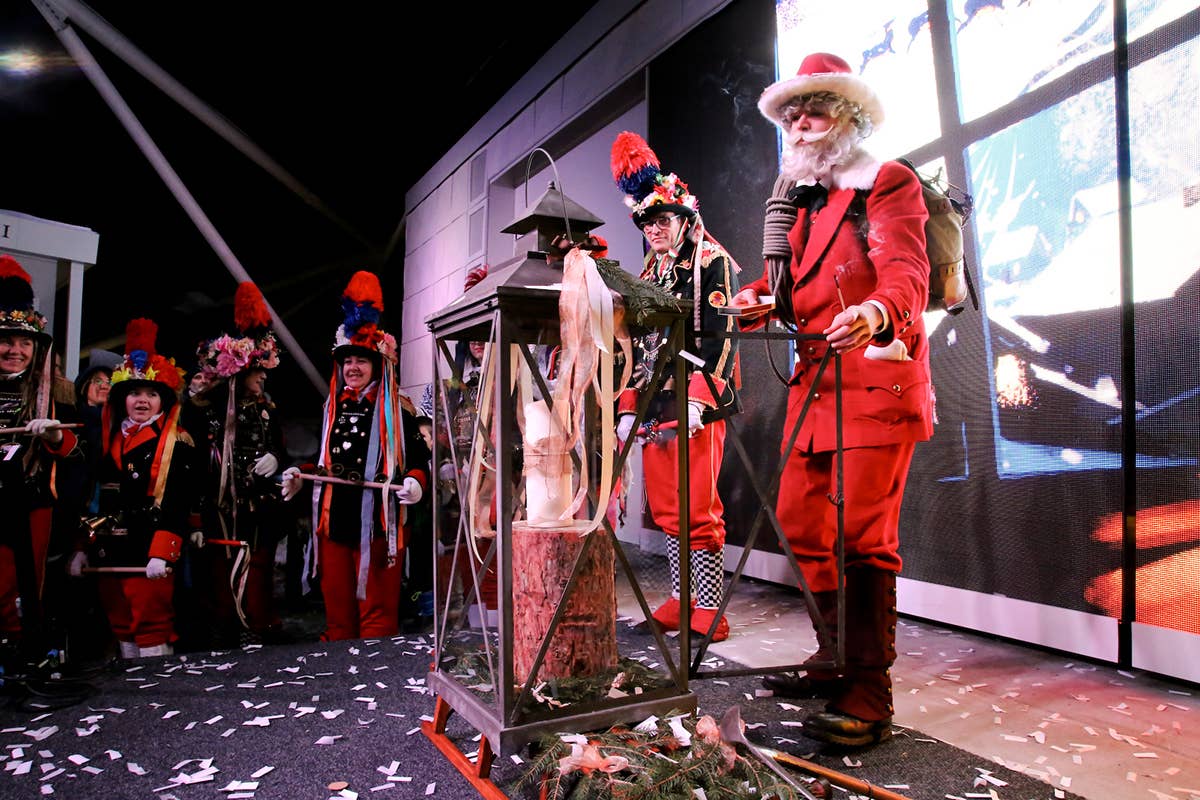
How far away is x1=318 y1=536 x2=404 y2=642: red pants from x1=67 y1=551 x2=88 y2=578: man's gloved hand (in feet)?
3.13

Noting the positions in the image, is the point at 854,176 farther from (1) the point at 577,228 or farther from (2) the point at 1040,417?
(2) the point at 1040,417

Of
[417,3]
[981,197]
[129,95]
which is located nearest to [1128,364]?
[981,197]

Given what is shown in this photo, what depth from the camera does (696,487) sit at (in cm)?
299

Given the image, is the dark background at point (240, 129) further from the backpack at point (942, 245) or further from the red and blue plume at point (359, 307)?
the backpack at point (942, 245)

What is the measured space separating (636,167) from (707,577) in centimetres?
176

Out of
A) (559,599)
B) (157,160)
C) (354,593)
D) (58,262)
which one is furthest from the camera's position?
(157,160)

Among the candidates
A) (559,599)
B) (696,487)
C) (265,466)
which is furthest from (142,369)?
(559,599)

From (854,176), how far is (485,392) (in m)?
1.11

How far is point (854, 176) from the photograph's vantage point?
6.14ft

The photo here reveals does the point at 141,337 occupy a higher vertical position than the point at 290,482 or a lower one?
higher

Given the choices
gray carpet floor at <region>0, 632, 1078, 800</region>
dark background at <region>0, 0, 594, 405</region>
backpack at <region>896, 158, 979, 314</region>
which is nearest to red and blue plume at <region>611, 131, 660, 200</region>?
backpack at <region>896, 158, 979, 314</region>

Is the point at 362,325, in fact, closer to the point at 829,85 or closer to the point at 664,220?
the point at 664,220

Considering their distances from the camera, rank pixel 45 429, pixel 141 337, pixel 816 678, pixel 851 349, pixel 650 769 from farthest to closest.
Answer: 1. pixel 141 337
2. pixel 45 429
3. pixel 816 678
4. pixel 851 349
5. pixel 650 769

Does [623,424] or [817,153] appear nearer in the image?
[817,153]
